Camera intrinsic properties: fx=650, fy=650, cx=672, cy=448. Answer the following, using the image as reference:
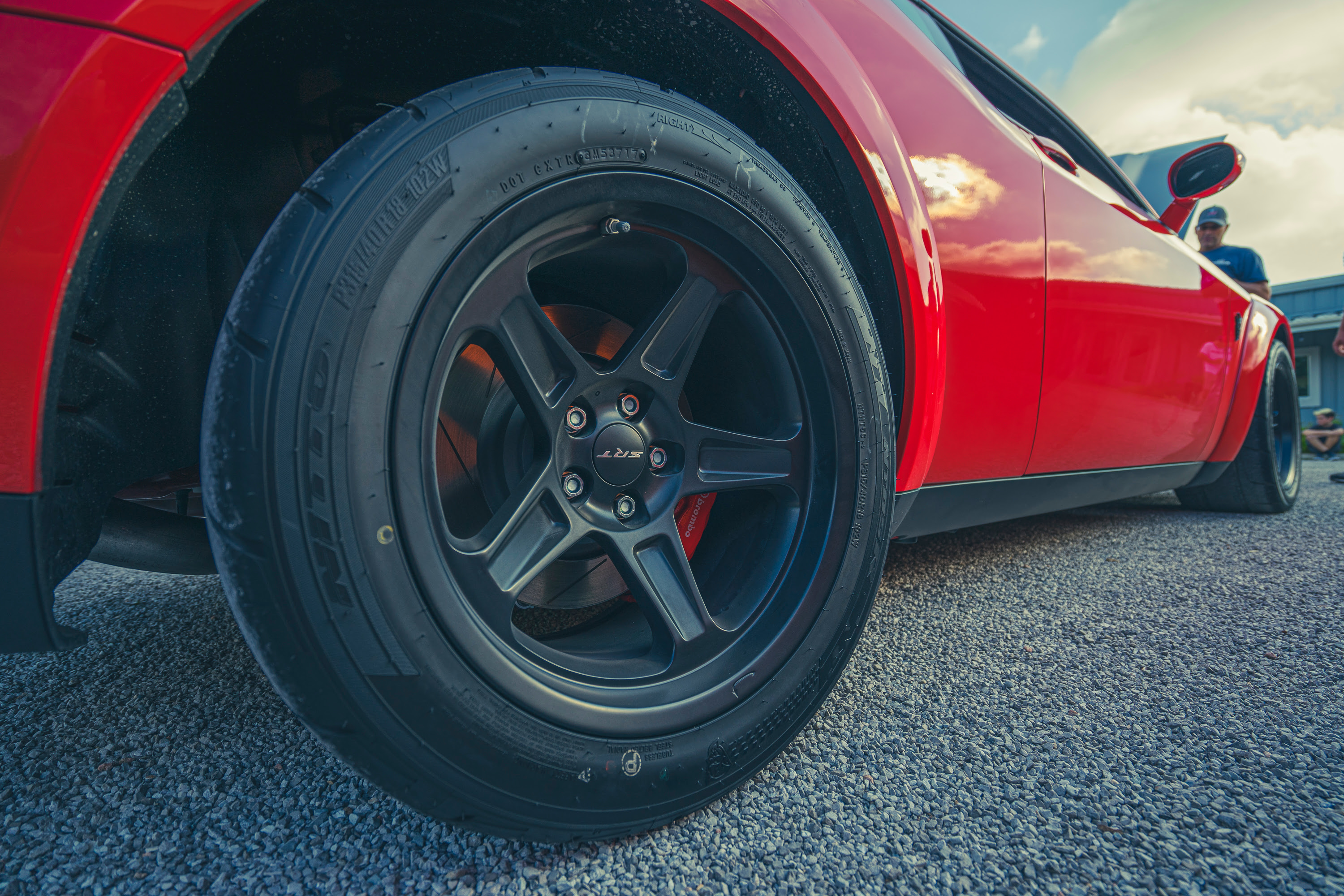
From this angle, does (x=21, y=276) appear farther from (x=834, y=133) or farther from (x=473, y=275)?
(x=834, y=133)

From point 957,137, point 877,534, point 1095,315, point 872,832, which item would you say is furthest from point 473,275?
point 1095,315

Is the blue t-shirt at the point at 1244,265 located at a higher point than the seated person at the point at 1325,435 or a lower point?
higher

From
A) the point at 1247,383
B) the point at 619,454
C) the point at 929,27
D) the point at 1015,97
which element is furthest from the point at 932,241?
the point at 1247,383

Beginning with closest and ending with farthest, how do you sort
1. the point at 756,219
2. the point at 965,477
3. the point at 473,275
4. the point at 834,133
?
the point at 473,275 < the point at 756,219 < the point at 834,133 < the point at 965,477

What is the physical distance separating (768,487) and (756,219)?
0.43 meters

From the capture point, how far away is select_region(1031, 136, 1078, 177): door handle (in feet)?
5.93

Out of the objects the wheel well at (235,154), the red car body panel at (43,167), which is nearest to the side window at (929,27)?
the wheel well at (235,154)

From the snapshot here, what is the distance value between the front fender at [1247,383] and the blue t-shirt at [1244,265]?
2434 millimetres

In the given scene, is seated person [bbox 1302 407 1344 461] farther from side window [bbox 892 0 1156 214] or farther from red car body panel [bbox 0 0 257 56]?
red car body panel [bbox 0 0 257 56]

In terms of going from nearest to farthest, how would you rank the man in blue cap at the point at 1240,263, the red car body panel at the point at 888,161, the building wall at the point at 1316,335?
the red car body panel at the point at 888,161, the man in blue cap at the point at 1240,263, the building wall at the point at 1316,335

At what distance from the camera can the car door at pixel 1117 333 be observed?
1721mm

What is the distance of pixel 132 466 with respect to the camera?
0.84 m

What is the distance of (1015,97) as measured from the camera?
211 centimetres

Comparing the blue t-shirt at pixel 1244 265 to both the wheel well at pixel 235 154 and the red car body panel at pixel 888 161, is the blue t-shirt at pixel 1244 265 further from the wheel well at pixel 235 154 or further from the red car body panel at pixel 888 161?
the wheel well at pixel 235 154
